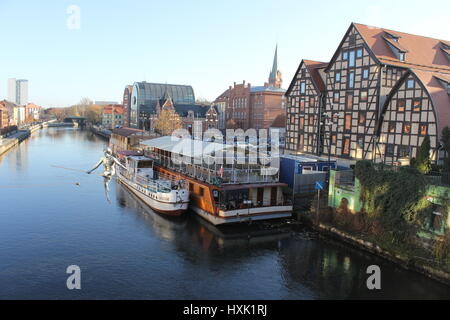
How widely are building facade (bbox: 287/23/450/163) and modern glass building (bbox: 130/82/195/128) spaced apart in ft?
234

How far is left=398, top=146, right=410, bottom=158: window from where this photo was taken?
30.9 metres

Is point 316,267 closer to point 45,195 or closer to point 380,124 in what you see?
point 380,124

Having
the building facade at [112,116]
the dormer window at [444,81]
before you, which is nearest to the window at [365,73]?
the dormer window at [444,81]

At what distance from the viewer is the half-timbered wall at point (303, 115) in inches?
1673

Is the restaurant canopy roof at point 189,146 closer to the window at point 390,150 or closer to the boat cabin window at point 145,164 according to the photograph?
the boat cabin window at point 145,164

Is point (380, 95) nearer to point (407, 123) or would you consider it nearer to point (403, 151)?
point (407, 123)

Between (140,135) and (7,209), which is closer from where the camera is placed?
(7,209)

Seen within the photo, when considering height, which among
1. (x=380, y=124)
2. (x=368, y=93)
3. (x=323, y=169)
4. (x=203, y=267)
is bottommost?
(x=203, y=267)

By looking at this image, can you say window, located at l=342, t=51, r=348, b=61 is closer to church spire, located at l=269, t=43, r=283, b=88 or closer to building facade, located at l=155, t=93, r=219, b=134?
building facade, located at l=155, t=93, r=219, b=134

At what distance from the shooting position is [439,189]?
1812cm

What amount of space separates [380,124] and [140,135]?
28592 millimetres

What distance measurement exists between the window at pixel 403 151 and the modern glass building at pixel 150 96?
82.3 metres

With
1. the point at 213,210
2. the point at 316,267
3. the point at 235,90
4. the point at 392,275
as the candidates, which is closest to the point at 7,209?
the point at 213,210

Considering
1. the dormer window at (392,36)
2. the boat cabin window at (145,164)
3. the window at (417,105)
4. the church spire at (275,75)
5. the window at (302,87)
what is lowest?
the boat cabin window at (145,164)
